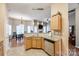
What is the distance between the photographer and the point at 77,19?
87.4 inches

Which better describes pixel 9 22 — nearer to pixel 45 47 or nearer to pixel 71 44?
pixel 45 47

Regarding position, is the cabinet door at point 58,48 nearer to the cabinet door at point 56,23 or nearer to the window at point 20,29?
the cabinet door at point 56,23

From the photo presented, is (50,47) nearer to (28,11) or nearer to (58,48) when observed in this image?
(58,48)

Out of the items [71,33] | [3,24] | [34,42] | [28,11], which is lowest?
[34,42]

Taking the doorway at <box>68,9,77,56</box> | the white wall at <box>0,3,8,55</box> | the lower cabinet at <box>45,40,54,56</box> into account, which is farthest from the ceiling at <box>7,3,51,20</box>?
the lower cabinet at <box>45,40,54,56</box>

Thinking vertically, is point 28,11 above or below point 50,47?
above

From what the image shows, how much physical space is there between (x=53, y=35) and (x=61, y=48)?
32 cm

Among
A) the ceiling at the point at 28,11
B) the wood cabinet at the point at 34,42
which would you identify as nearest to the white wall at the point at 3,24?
the ceiling at the point at 28,11

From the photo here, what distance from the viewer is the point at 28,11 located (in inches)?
93.4

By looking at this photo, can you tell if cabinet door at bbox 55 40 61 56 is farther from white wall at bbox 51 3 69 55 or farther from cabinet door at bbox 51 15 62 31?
cabinet door at bbox 51 15 62 31

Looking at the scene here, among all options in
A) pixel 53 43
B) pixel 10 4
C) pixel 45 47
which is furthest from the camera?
pixel 45 47

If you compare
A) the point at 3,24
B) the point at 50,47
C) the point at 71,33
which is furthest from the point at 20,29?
the point at 71,33

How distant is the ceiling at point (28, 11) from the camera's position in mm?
2227

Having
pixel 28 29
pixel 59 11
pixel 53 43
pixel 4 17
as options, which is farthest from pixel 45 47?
pixel 4 17
